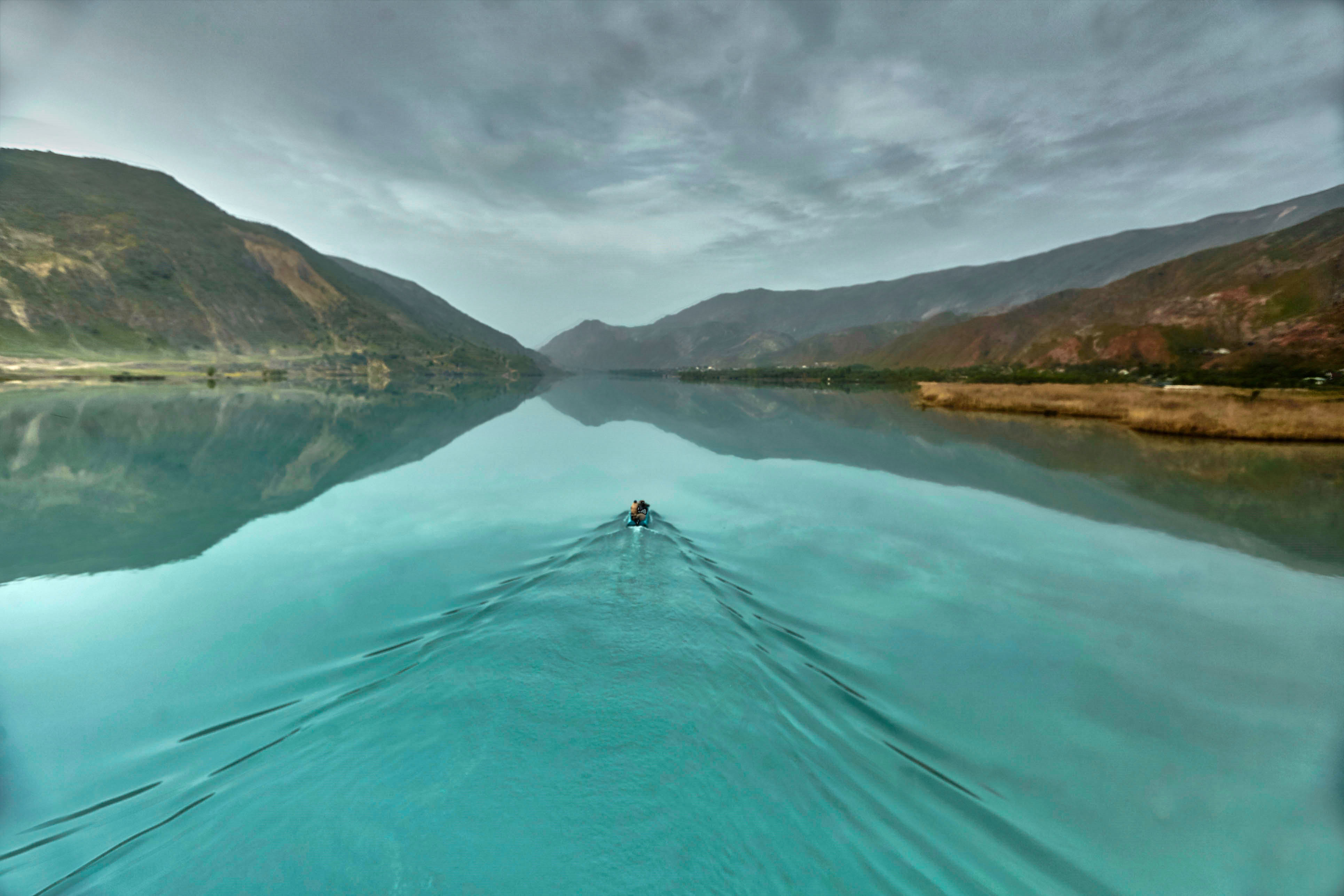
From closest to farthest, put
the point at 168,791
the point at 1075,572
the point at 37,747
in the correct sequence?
1. the point at 168,791
2. the point at 37,747
3. the point at 1075,572

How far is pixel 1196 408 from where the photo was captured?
38.7 meters

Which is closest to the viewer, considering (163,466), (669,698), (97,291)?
(669,698)

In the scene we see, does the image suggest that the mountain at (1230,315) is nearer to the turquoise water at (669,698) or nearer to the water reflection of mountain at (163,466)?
the turquoise water at (669,698)

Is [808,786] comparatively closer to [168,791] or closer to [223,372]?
[168,791]

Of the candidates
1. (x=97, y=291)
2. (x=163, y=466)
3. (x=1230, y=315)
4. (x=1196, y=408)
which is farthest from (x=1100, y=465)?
(x=97, y=291)

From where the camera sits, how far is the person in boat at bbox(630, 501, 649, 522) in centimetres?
1636

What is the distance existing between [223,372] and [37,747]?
190 meters

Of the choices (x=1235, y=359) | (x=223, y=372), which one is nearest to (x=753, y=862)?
(x=1235, y=359)

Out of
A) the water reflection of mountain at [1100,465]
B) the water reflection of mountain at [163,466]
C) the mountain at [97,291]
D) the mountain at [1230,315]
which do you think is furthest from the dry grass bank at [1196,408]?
the mountain at [97,291]

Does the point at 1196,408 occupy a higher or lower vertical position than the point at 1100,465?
higher

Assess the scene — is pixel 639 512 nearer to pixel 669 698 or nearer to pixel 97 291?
pixel 669 698

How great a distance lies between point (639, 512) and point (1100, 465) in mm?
28063

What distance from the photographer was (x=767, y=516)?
62.4 feet

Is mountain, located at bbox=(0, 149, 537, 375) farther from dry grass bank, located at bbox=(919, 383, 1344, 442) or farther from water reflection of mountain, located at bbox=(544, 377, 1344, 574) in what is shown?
dry grass bank, located at bbox=(919, 383, 1344, 442)
